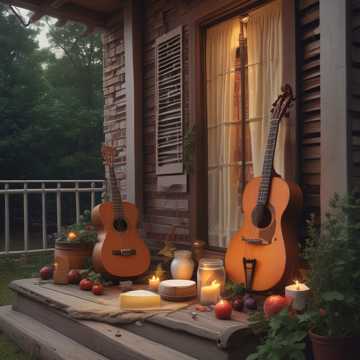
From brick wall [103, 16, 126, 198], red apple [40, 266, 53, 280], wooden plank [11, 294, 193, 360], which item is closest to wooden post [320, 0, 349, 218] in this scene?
wooden plank [11, 294, 193, 360]

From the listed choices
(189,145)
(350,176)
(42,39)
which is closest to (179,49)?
(189,145)

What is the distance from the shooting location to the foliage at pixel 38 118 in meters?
12.5

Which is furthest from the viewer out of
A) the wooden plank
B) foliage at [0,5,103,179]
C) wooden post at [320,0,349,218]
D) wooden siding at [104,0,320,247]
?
foliage at [0,5,103,179]

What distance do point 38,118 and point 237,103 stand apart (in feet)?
33.5

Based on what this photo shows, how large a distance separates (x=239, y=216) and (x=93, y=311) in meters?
1.41

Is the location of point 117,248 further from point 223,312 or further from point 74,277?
point 223,312

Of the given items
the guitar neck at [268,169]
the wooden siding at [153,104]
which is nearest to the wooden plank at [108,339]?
the guitar neck at [268,169]

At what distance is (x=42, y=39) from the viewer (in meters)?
16.1

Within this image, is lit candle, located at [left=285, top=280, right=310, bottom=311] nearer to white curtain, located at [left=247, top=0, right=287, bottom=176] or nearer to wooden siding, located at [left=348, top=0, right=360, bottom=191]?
wooden siding, located at [left=348, top=0, right=360, bottom=191]

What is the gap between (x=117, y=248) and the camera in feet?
12.3

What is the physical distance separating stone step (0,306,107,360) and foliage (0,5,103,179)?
9107mm

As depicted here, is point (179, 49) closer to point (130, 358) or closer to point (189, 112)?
point (189, 112)

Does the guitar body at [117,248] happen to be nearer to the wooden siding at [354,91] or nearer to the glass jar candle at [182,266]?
the glass jar candle at [182,266]

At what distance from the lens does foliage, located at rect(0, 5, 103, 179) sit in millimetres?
12461
